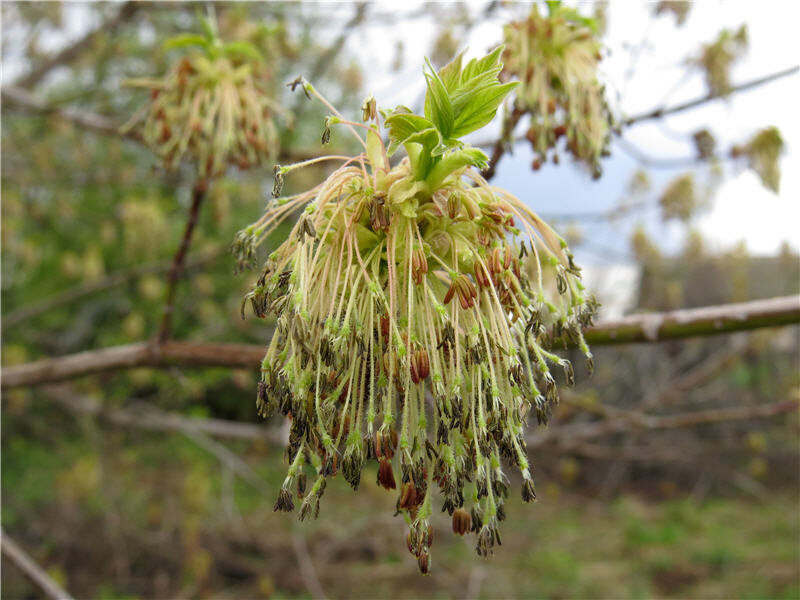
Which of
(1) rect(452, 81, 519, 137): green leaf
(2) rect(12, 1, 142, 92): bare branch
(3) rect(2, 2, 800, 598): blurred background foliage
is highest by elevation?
(2) rect(12, 1, 142, 92): bare branch

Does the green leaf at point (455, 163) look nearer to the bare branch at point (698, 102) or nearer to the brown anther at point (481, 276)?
the brown anther at point (481, 276)

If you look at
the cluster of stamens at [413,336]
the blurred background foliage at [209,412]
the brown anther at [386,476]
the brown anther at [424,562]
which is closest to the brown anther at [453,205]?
the cluster of stamens at [413,336]

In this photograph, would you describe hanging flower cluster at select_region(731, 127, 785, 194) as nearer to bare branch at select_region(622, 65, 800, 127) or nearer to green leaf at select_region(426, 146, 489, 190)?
bare branch at select_region(622, 65, 800, 127)

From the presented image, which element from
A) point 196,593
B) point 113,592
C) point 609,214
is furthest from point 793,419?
point 113,592

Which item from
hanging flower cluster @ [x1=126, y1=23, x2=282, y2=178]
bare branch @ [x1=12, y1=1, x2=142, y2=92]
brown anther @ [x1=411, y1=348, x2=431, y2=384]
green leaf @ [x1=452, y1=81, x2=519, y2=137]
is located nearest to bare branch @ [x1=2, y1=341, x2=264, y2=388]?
hanging flower cluster @ [x1=126, y1=23, x2=282, y2=178]

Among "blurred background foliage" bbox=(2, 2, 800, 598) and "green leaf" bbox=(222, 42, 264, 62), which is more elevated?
"green leaf" bbox=(222, 42, 264, 62)

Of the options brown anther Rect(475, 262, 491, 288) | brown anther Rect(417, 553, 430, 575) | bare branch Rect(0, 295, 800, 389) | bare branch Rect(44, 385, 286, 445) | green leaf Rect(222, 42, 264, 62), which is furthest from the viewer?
bare branch Rect(44, 385, 286, 445)

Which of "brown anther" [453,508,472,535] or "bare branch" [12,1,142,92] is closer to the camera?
"brown anther" [453,508,472,535]
